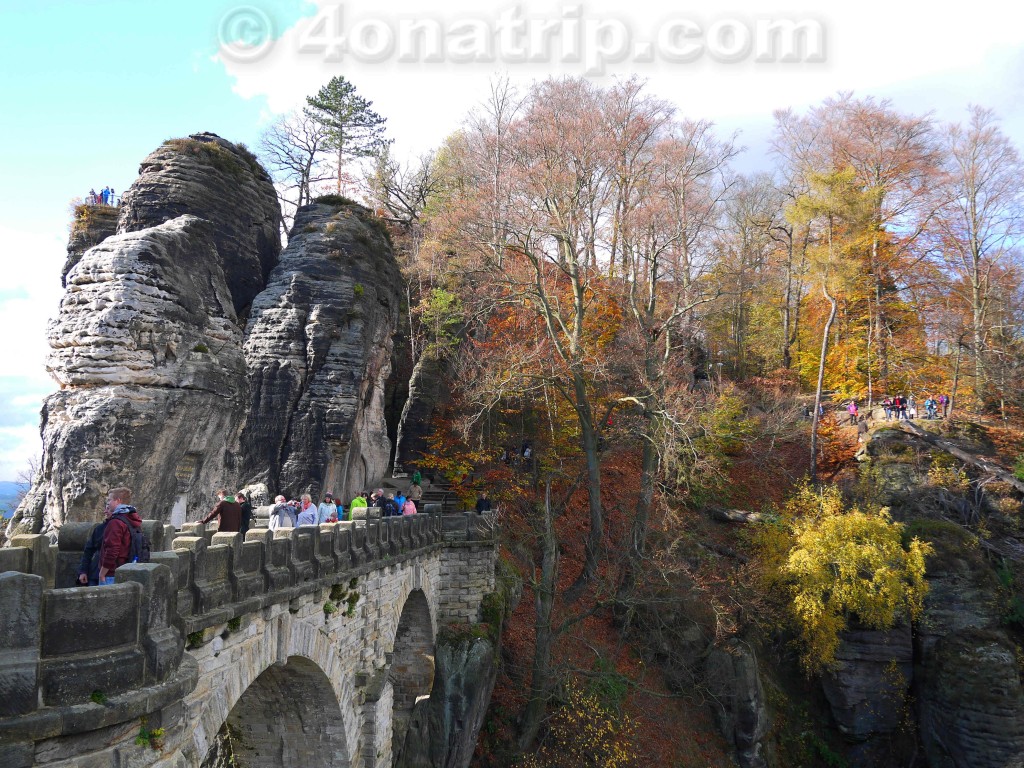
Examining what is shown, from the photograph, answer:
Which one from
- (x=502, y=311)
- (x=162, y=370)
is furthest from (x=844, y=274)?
(x=162, y=370)

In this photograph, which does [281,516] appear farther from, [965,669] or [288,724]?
[965,669]

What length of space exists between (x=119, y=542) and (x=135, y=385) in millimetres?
6549

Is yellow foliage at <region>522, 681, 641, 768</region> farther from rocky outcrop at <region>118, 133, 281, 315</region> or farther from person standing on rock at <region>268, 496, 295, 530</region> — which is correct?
rocky outcrop at <region>118, 133, 281, 315</region>

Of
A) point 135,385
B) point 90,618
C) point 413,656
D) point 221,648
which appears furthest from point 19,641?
point 413,656

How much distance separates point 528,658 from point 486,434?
24.4 ft

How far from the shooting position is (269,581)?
7168mm

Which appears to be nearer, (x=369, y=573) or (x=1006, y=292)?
(x=369, y=573)

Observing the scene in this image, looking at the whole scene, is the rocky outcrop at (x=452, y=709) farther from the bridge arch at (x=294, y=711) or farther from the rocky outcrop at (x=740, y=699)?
the rocky outcrop at (x=740, y=699)

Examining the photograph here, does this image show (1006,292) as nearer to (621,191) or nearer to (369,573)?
(621,191)

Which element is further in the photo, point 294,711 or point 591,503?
point 591,503

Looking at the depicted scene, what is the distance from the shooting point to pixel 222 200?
16.9 m

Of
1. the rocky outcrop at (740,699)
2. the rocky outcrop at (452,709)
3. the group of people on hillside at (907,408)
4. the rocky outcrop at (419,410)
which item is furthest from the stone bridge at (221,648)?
the group of people on hillside at (907,408)

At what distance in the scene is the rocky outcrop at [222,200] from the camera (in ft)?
49.3

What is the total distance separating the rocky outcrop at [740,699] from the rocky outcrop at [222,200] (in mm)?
16831
